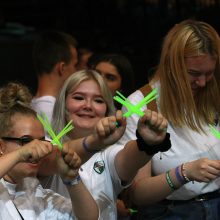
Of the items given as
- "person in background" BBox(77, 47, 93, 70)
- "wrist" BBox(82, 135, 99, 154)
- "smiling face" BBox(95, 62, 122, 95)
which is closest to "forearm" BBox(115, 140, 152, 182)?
"wrist" BBox(82, 135, 99, 154)

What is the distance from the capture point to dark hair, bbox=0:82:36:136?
2263 mm

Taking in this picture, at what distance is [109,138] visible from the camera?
214 centimetres

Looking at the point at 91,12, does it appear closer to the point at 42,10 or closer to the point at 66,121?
the point at 42,10

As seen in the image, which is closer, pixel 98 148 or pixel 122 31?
pixel 98 148

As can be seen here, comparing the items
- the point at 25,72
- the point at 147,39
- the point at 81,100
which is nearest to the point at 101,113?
the point at 81,100

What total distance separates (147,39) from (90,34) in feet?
1.96

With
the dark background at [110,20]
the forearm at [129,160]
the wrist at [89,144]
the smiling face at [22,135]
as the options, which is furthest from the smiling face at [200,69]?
the dark background at [110,20]

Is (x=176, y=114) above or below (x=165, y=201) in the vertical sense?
above

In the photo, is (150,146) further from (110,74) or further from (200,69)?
(110,74)

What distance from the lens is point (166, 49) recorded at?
2611mm

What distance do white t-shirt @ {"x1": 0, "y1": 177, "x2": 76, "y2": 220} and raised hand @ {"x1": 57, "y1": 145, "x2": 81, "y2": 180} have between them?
0.69ft

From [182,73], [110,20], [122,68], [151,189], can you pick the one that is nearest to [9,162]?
[151,189]

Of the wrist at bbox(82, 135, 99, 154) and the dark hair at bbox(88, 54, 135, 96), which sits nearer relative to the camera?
the wrist at bbox(82, 135, 99, 154)

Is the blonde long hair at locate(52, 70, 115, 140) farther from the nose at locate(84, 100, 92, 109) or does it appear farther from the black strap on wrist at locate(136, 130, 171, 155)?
the black strap on wrist at locate(136, 130, 171, 155)
